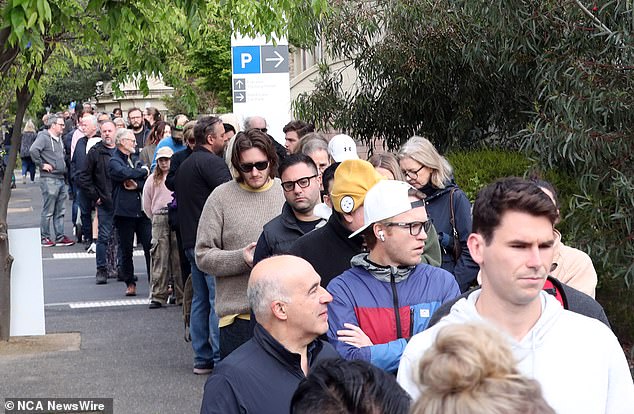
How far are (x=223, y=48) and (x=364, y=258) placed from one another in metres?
20.4

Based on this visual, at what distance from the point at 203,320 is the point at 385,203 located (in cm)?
489

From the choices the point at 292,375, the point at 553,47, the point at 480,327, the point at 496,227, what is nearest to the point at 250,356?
the point at 292,375

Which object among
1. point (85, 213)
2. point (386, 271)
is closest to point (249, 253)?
point (386, 271)

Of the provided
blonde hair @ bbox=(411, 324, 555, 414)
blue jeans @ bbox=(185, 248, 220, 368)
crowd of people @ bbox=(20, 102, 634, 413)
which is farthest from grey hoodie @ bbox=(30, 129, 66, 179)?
blonde hair @ bbox=(411, 324, 555, 414)

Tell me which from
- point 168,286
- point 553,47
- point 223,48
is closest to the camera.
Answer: point 553,47

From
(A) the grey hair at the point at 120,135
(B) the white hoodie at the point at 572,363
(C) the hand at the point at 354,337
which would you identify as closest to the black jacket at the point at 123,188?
(A) the grey hair at the point at 120,135

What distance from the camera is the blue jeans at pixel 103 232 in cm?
1573

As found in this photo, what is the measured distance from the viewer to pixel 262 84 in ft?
48.9

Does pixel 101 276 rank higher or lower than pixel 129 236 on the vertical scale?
lower

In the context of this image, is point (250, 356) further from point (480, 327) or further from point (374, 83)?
point (374, 83)

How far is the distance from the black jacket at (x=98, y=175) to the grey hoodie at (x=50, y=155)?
4.96 metres

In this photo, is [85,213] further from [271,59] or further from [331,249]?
[331,249]

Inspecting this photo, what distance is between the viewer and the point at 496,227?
3900mm

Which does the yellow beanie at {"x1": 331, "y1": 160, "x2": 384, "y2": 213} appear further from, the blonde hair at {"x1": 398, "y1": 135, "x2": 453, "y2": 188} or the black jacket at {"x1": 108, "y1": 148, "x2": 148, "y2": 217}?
the black jacket at {"x1": 108, "y1": 148, "x2": 148, "y2": 217}
